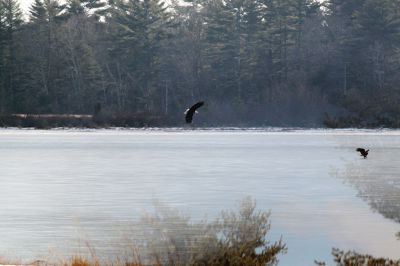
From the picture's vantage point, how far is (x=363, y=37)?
294 ft

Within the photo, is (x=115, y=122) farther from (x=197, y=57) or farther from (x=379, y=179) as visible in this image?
(x=379, y=179)

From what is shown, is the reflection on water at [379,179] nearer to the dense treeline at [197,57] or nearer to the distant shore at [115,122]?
the distant shore at [115,122]

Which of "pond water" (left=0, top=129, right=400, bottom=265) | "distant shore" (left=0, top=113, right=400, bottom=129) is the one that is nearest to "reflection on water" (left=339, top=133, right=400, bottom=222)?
"pond water" (left=0, top=129, right=400, bottom=265)

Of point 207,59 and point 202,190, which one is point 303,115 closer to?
point 207,59

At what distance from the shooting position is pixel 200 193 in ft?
83.5

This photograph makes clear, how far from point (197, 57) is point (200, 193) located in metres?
73.5

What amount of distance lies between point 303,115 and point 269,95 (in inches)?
360

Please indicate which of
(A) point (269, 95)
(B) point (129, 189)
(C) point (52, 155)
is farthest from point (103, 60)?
(B) point (129, 189)

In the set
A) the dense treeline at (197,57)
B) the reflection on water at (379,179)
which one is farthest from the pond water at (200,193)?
the dense treeline at (197,57)

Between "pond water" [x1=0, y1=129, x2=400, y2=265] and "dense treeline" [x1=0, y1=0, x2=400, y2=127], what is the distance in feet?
134

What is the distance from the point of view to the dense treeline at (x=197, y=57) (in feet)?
294

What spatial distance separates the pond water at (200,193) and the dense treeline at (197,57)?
4085 cm

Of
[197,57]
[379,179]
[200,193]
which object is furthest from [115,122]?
[200,193]

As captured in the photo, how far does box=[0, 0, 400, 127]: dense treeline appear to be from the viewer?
294ft
